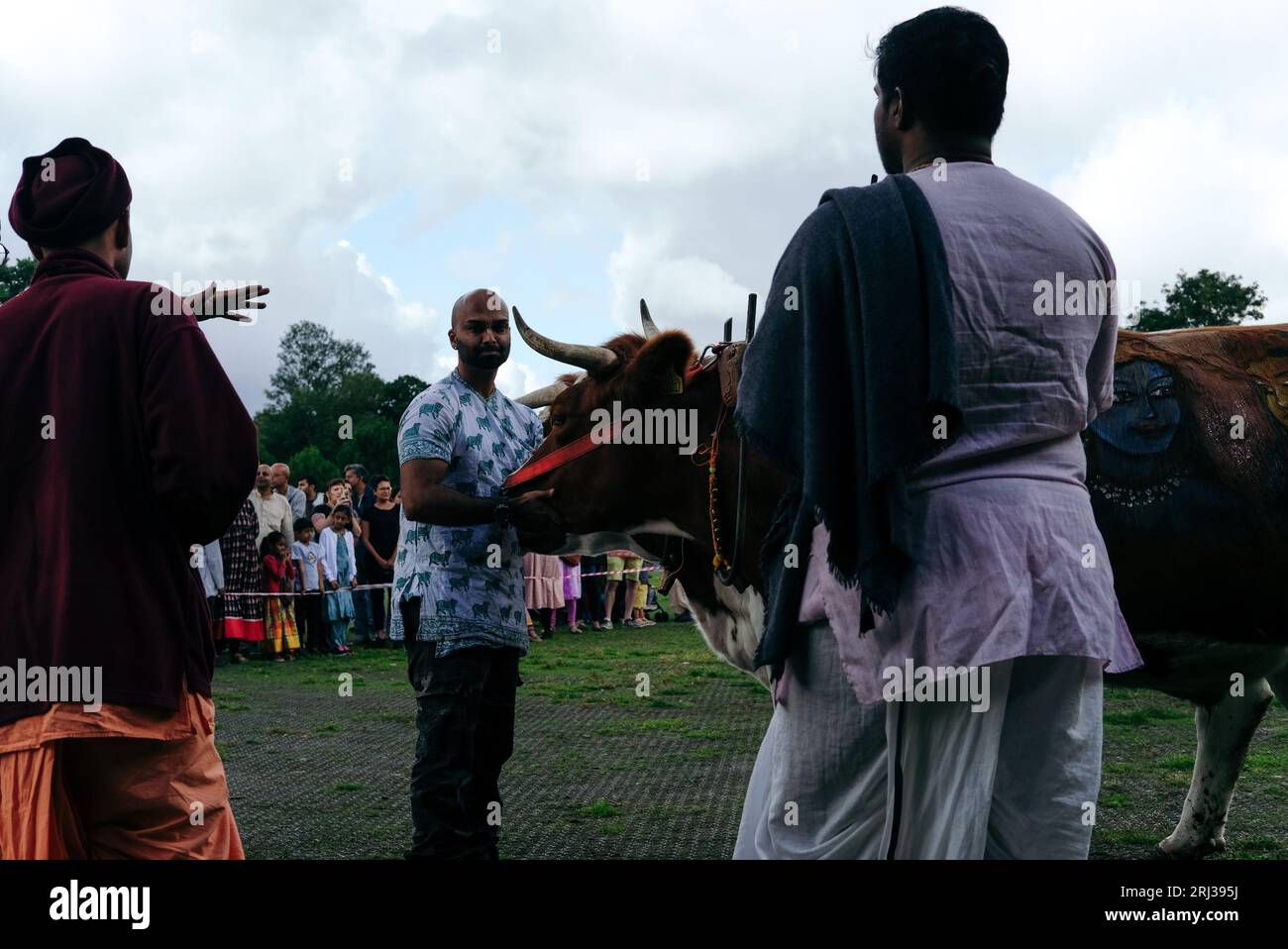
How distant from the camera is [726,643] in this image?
→ 16.8 ft

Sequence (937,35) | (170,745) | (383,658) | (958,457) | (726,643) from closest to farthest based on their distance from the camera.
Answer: (958,457) < (937,35) < (170,745) < (726,643) < (383,658)

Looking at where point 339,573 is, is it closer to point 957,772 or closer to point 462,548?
point 462,548

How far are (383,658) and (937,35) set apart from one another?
14.9 metres

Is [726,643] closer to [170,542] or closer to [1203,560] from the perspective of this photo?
[1203,560]

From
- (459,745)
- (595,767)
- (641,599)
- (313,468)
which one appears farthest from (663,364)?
(313,468)

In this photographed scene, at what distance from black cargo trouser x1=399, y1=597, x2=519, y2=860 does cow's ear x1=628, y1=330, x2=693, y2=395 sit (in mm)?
1159

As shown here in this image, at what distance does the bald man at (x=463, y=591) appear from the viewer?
193 inches

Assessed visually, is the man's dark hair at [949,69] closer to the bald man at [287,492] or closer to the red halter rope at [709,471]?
the red halter rope at [709,471]

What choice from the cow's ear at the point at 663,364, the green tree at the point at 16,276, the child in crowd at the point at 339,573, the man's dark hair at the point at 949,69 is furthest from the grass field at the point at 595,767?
the green tree at the point at 16,276

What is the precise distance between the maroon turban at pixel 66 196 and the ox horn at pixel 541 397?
2582 mm

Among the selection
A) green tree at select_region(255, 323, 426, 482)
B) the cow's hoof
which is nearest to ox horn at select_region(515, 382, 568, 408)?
the cow's hoof

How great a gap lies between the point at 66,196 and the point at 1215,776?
508cm

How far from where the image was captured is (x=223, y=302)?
11.1 ft
